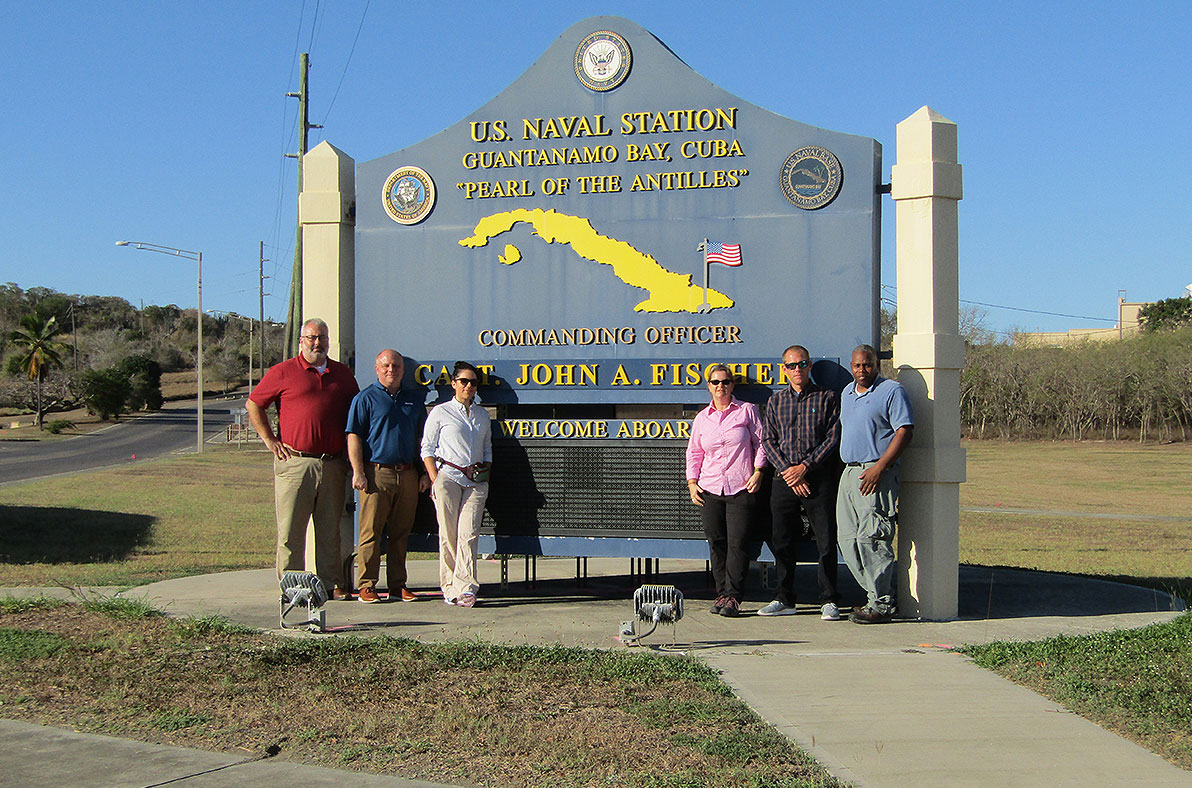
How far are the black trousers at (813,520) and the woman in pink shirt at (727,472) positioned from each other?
20cm

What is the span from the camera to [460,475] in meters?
8.73

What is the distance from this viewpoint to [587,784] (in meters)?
4.55

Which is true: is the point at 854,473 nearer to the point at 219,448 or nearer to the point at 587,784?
the point at 587,784

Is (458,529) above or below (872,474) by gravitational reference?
below

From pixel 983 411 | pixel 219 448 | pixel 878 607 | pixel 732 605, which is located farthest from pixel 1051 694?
pixel 983 411

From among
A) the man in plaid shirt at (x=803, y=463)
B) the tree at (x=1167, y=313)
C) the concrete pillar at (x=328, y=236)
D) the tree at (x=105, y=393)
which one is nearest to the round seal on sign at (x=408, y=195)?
the concrete pillar at (x=328, y=236)

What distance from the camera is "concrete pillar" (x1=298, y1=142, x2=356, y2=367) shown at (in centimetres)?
976

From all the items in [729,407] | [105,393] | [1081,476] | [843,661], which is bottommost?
[1081,476]

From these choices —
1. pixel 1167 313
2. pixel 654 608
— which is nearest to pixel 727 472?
pixel 654 608

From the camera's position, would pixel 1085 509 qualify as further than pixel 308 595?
Yes

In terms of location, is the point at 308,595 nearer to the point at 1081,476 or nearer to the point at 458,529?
the point at 458,529

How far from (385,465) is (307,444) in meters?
0.61

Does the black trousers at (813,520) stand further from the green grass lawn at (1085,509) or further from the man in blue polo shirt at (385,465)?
the green grass lawn at (1085,509)

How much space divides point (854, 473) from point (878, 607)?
3.18ft
